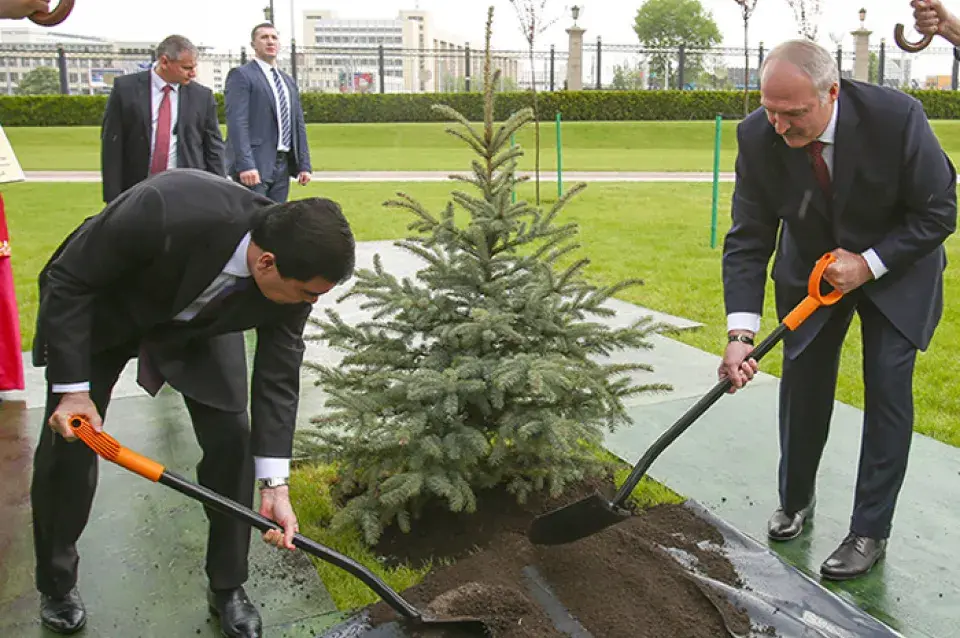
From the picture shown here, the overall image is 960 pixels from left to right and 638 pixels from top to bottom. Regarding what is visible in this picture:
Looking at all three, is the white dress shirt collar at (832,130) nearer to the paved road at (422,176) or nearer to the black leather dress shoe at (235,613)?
the black leather dress shoe at (235,613)

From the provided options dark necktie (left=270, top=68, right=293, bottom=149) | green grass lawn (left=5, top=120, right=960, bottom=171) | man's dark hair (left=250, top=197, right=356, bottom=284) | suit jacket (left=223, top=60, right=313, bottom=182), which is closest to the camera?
man's dark hair (left=250, top=197, right=356, bottom=284)

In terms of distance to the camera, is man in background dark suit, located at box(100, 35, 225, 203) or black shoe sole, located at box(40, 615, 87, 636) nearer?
black shoe sole, located at box(40, 615, 87, 636)

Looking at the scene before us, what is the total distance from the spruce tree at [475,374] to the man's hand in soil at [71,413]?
1.01 meters

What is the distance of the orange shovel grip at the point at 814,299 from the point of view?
123 inches

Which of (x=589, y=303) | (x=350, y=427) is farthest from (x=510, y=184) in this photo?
(x=350, y=427)

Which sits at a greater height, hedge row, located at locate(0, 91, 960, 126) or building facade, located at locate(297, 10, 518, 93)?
building facade, located at locate(297, 10, 518, 93)

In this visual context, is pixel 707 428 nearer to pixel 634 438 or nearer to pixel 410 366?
pixel 634 438

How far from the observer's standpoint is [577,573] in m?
3.08

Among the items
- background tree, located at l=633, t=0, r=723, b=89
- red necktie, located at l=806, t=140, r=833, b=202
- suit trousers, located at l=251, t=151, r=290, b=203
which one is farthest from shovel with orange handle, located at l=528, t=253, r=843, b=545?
background tree, located at l=633, t=0, r=723, b=89

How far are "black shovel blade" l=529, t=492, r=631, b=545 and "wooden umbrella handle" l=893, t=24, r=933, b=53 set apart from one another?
1930mm

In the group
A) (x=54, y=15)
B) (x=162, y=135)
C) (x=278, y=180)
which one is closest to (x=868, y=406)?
(x=54, y=15)

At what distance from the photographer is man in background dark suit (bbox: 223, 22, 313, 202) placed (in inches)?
281

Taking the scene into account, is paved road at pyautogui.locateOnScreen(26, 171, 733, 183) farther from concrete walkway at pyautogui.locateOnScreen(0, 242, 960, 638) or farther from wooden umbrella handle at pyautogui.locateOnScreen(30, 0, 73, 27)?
wooden umbrella handle at pyautogui.locateOnScreen(30, 0, 73, 27)

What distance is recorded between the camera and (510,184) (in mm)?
3635
